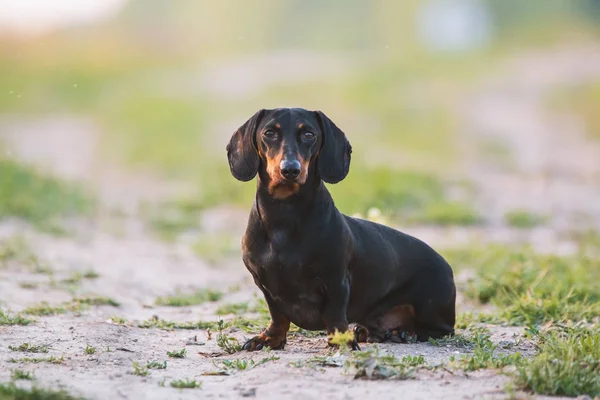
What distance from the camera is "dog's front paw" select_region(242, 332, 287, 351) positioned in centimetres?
542

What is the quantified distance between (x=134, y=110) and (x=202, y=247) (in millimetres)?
15146

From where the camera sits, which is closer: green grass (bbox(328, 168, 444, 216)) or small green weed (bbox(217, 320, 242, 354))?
small green weed (bbox(217, 320, 242, 354))

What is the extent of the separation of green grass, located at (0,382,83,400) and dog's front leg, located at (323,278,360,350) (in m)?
1.60

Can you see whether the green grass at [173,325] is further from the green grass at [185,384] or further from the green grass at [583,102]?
the green grass at [583,102]

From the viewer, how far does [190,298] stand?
24.6ft

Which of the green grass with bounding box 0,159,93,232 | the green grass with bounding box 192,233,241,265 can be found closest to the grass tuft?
the green grass with bounding box 192,233,241,265

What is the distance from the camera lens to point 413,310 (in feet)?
19.2

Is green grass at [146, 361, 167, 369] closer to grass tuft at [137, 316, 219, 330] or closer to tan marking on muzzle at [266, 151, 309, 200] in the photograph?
tan marking on muzzle at [266, 151, 309, 200]

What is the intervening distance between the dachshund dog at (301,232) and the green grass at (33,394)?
59.0 inches

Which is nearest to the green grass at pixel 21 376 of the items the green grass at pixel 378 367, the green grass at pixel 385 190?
the green grass at pixel 378 367

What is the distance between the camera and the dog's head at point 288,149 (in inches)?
198

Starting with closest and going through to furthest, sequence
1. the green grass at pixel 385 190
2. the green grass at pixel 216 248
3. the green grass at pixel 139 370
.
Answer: the green grass at pixel 139 370, the green grass at pixel 216 248, the green grass at pixel 385 190

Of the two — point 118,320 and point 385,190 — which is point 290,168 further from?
point 385,190

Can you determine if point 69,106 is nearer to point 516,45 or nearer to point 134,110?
point 134,110
